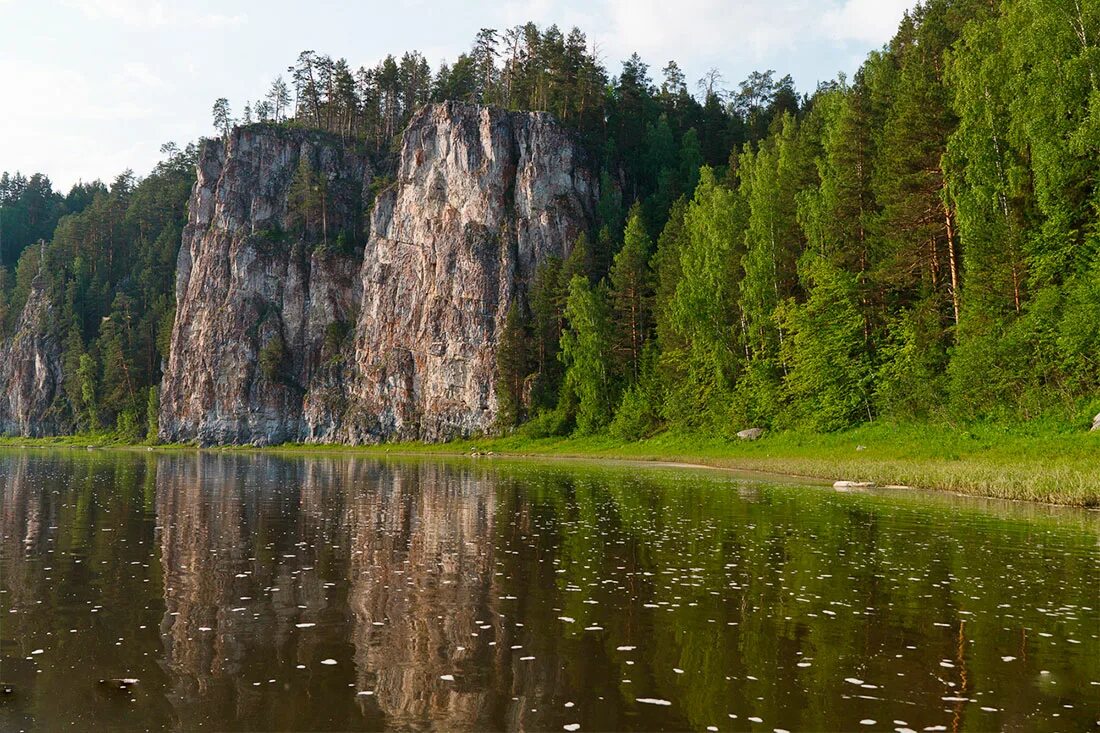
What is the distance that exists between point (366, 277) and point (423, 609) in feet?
413

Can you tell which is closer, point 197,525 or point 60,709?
point 60,709

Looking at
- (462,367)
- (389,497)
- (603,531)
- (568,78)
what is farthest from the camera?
(568,78)

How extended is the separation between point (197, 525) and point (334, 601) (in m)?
15.0

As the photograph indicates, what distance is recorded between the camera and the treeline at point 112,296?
160250mm

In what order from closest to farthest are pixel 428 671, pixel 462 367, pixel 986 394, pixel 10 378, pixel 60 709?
pixel 60 709 < pixel 428 671 < pixel 986 394 < pixel 462 367 < pixel 10 378

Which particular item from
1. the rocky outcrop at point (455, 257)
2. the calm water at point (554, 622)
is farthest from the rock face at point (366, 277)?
the calm water at point (554, 622)

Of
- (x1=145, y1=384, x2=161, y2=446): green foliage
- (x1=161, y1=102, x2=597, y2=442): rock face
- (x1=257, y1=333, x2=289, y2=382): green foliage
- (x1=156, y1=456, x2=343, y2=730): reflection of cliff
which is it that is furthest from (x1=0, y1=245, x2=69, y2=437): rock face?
(x1=156, y1=456, x2=343, y2=730): reflection of cliff

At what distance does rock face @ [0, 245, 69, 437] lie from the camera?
543 feet

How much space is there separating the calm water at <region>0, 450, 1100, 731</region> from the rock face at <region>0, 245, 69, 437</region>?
15736 centimetres

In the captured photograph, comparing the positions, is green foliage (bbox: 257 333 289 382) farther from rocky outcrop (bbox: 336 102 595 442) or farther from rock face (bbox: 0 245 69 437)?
rock face (bbox: 0 245 69 437)

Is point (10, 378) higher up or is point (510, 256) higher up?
point (510, 256)

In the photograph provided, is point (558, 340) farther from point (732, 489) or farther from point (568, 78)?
point (732, 489)

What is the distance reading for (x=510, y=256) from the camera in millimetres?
120812

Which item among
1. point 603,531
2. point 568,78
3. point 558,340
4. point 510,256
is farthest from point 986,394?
point 568,78
